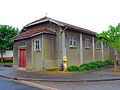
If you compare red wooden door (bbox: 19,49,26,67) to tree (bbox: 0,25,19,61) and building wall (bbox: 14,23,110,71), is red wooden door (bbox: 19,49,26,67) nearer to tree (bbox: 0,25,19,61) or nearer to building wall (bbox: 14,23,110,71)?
building wall (bbox: 14,23,110,71)

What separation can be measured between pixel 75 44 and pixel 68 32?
1.85 m

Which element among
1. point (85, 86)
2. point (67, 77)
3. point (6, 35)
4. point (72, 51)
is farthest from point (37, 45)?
point (6, 35)

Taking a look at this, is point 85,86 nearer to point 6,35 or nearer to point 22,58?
point 22,58

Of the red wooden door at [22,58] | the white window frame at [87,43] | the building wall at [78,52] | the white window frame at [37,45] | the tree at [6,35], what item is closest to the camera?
the white window frame at [37,45]

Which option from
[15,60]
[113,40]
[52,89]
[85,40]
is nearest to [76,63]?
[85,40]

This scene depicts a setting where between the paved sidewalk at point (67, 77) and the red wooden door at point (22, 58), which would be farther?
the red wooden door at point (22, 58)

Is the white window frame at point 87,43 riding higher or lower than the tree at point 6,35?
lower

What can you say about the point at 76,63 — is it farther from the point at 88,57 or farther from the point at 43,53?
the point at 43,53

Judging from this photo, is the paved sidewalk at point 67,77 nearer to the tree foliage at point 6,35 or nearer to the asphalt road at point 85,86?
the asphalt road at point 85,86

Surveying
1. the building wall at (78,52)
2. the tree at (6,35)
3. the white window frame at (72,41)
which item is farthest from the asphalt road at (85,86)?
the tree at (6,35)

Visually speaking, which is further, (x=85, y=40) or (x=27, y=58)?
(x=85, y=40)

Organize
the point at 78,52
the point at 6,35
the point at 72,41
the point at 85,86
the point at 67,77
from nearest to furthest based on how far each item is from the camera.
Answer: the point at 85,86
the point at 67,77
the point at 72,41
the point at 78,52
the point at 6,35

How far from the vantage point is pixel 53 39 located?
14.8 m

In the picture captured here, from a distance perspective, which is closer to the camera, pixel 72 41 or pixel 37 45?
pixel 37 45
